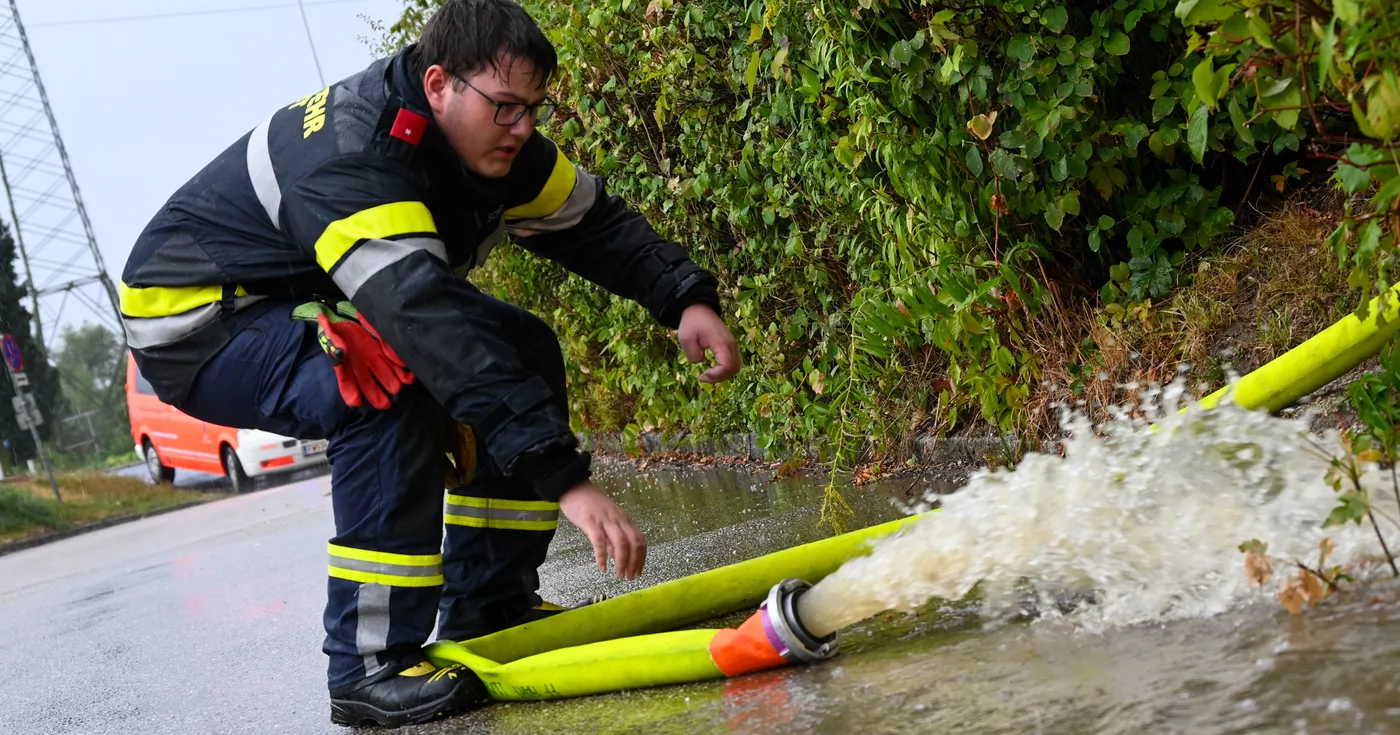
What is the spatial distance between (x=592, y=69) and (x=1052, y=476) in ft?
13.4

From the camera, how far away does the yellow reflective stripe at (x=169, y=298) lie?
10.3 ft

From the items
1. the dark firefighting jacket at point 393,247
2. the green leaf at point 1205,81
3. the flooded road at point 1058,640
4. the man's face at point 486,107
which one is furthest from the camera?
the man's face at point 486,107

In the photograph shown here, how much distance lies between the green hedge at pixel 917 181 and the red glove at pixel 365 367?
1.58 m

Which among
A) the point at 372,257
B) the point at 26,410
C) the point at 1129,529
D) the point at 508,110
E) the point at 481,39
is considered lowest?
the point at 1129,529

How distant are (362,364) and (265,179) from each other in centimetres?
55

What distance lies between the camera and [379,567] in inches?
114

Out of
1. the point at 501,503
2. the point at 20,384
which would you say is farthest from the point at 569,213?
the point at 20,384

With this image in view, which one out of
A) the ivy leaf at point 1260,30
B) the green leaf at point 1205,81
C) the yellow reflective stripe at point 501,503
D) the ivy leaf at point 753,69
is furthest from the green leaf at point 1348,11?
the ivy leaf at point 753,69

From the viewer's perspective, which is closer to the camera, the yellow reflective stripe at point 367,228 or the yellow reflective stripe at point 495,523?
the yellow reflective stripe at point 367,228

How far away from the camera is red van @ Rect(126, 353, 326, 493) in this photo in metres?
16.9

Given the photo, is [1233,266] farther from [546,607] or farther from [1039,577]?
[546,607]

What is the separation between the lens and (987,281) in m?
3.69

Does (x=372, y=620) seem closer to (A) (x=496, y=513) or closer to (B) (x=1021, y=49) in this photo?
(A) (x=496, y=513)

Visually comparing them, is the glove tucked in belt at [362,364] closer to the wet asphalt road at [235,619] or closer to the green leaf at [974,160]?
the wet asphalt road at [235,619]
